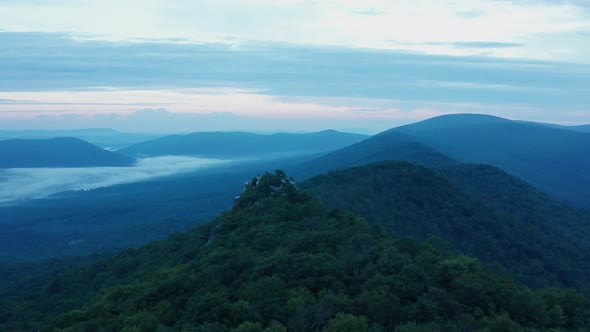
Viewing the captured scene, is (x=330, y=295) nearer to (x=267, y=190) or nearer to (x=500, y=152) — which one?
(x=267, y=190)

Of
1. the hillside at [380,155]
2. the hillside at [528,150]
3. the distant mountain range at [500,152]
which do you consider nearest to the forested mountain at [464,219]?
the hillside at [380,155]

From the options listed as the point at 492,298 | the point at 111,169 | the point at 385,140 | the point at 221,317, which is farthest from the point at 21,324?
the point at 111,169

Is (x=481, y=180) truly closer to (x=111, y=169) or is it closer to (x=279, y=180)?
(x=279, y=180)

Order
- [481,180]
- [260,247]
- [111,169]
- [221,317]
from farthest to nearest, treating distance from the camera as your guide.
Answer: [111,169] → [481,180] → [260,247] → [221,317]

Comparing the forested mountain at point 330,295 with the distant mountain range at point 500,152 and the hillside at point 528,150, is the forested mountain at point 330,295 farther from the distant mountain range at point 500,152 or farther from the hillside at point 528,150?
the hillside at point 528,150

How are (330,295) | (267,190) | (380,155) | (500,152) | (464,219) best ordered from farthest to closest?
(500,152), (380,155), (464,219), (267,190), (330,295)

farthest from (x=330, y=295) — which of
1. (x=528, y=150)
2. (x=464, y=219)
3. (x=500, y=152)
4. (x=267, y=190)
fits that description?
(x=528, y=150)

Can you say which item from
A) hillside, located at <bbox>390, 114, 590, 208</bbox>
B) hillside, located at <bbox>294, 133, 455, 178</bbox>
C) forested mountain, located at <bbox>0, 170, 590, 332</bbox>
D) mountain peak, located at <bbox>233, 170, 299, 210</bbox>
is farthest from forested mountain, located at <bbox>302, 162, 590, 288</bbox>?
hillside, located at <bbox>390, 114, 590, 208</bbox>
